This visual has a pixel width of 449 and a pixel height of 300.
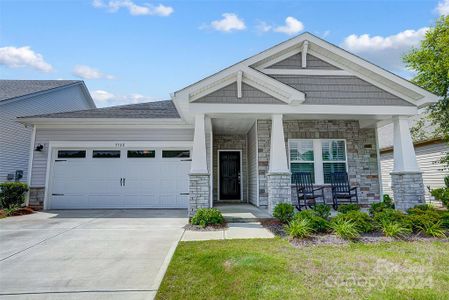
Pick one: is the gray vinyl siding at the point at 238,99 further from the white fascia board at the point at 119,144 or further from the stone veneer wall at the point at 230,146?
the stone veneer wall at the point at 230,146

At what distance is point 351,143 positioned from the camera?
877 cm

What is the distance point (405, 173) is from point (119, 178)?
8.86 metres

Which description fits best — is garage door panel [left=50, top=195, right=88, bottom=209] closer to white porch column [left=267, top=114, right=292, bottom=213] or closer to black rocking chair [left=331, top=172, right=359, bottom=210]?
white porch column [left=267, top=114, right=292, bottom=213]

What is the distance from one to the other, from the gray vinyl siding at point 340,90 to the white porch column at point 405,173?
2.57ft

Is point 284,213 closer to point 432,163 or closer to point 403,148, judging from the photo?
point 403,148

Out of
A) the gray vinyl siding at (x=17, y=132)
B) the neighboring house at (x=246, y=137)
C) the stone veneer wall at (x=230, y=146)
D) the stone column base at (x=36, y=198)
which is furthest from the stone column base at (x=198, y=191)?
the gray vinyl siding at (x=17, y=132)

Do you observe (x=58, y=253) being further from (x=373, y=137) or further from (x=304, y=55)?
(x=373, y=137)

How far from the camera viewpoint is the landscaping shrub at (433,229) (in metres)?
4.95

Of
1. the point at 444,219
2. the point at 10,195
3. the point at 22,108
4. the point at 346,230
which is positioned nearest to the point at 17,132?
the point at 22,108

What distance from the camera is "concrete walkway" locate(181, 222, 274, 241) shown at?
5.04m

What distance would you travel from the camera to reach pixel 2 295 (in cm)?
281

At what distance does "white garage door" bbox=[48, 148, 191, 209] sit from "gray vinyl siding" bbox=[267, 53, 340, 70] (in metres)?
4.34

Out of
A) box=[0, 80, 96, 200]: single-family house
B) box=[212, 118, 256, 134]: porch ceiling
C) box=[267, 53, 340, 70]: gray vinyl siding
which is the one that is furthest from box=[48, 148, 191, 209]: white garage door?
box=[267, 53, 340, 70]: gray vinyl siding

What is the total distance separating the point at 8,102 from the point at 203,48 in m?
8.46
